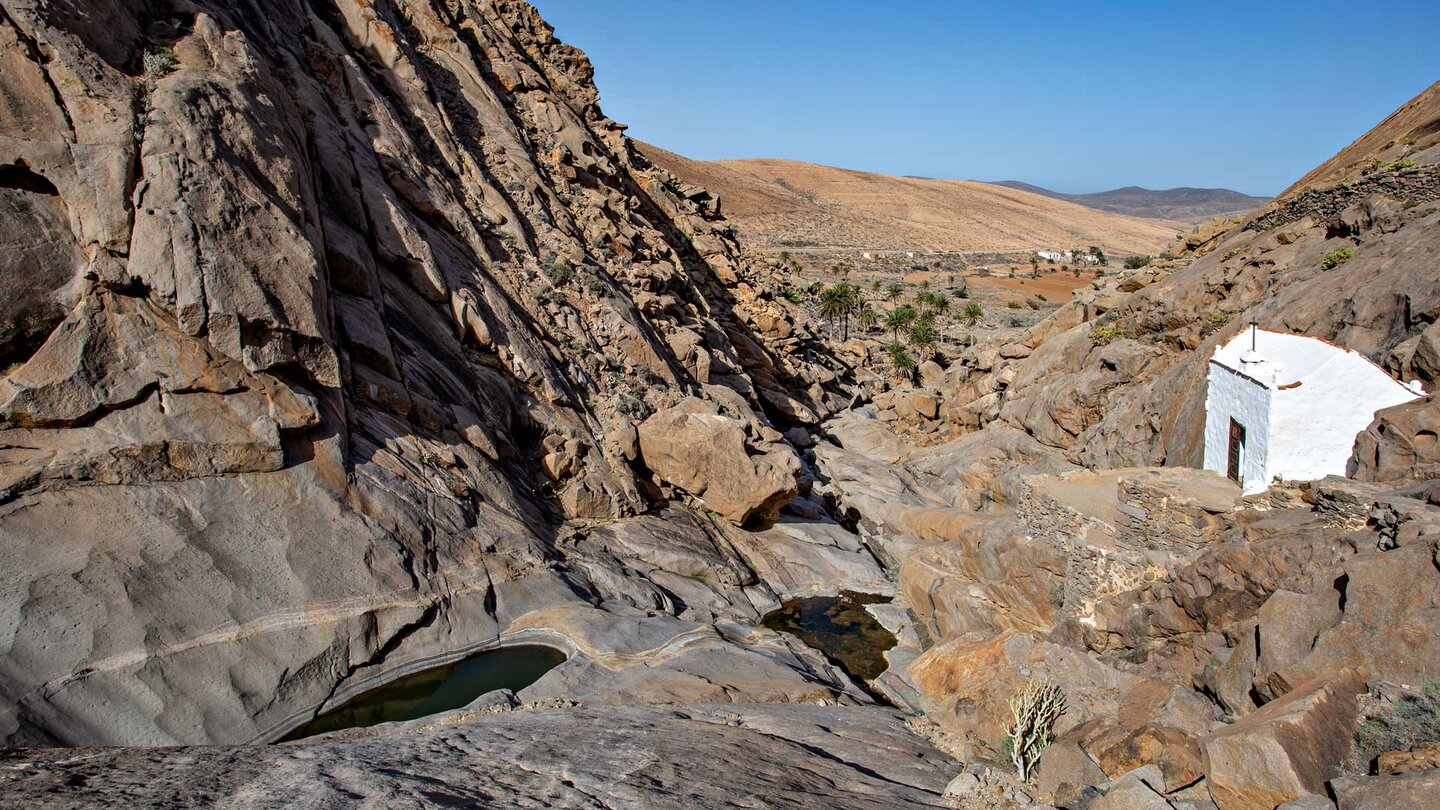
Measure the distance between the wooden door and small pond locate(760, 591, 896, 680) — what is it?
818 centimetres

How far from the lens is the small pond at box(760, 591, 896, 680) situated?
18.2 metres

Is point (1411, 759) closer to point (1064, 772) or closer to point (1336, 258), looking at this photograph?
point (1064, 772)

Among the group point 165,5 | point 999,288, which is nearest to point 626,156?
point 165,5

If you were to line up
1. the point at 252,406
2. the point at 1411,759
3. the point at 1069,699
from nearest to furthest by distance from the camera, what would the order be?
the point at 1411,759 < the point at 1069,699 < the point at 252,406

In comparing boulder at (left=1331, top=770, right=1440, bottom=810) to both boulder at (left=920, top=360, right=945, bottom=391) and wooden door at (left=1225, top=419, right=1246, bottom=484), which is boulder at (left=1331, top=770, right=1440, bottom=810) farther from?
boulder at (left=920, top=360, right=945, bottom=391)

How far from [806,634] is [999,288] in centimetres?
6778

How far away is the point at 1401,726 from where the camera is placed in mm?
7965

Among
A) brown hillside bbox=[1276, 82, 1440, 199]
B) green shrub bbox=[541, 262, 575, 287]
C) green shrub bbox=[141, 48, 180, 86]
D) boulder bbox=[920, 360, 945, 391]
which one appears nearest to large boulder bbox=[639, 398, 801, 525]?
green shrub bbox=[541, 262, 575, 287]

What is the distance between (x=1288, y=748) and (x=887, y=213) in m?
132

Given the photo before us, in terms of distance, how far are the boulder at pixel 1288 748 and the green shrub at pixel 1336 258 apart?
1457 cm

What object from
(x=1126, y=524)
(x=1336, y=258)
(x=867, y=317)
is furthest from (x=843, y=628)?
(x=867, y=317)

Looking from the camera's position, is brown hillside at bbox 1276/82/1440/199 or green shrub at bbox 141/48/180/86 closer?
green shrub at bbox 141/48/180/86

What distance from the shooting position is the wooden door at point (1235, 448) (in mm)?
15094

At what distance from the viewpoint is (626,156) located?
40281 mm
